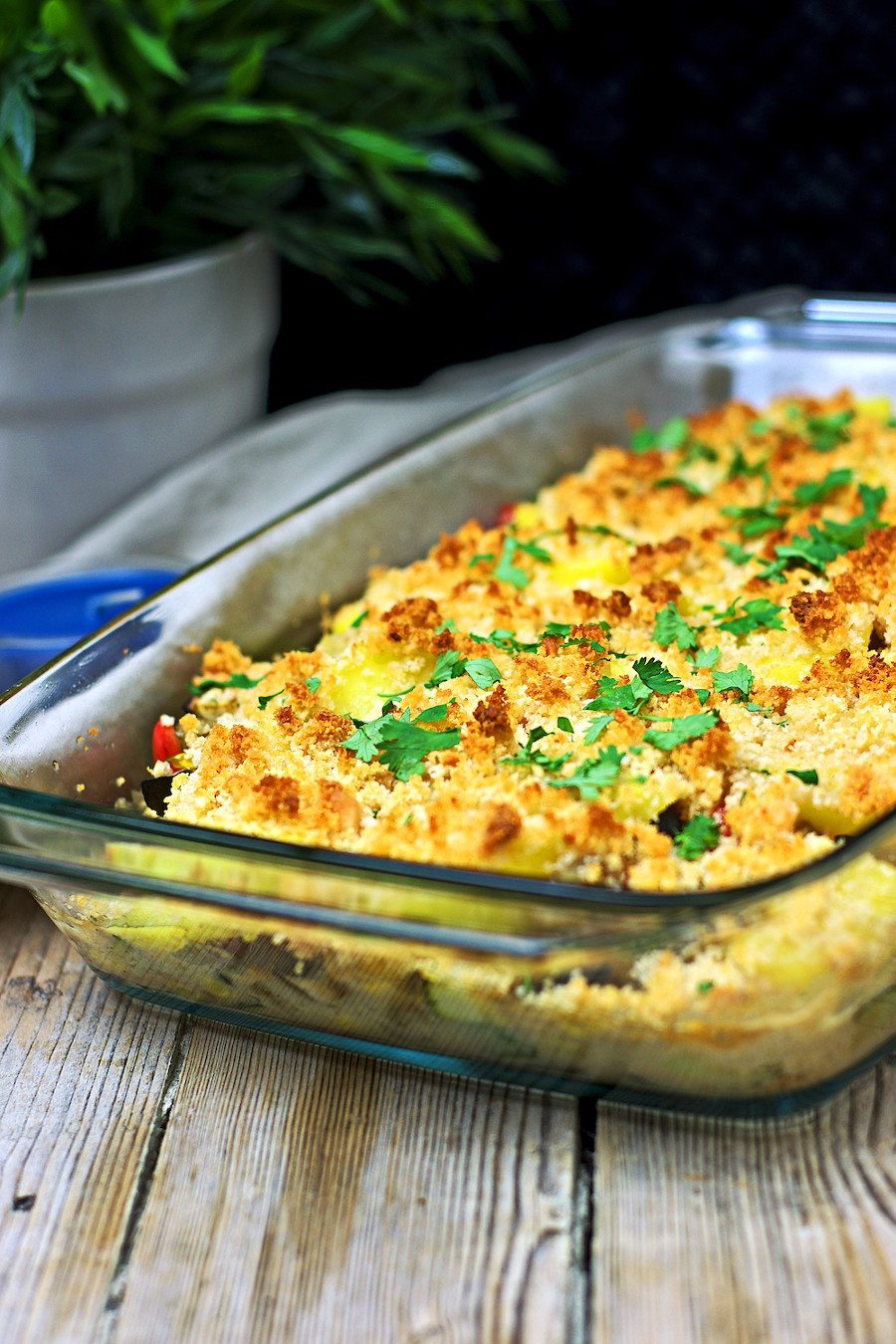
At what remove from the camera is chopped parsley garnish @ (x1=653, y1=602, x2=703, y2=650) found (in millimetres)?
1394

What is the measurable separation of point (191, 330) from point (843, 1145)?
1.41 m

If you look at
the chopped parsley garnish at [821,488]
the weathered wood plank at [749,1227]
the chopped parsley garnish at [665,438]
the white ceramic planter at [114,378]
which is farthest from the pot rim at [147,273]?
the weathered wood plank at [749,1227]

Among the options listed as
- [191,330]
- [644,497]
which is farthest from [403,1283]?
[191,330]

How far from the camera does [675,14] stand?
2.30 metres

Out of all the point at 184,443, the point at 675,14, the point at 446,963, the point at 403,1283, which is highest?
the point at 675,14

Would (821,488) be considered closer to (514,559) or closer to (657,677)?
(514,559)

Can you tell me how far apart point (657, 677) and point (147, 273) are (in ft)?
3.33

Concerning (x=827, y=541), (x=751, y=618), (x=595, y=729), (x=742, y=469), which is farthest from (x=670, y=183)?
(x=595, y=729)

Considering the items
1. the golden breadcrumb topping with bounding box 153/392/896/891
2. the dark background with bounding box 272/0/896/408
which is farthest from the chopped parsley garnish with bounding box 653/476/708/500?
the dark background with bounding box 272/0/896/408

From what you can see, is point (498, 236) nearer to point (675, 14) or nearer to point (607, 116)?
point (607, 116)

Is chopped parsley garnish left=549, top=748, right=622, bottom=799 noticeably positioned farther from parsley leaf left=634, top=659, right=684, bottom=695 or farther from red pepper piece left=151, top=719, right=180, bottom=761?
red pepper piece left=151, top=719, right=180, bottom=761

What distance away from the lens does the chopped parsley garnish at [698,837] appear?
1.12 m

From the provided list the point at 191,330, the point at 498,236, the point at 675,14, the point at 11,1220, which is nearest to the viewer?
the point at 11,1220

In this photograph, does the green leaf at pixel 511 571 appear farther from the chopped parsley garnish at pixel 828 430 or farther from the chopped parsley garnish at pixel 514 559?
the chopped parsley garnish at pixel 828 430
